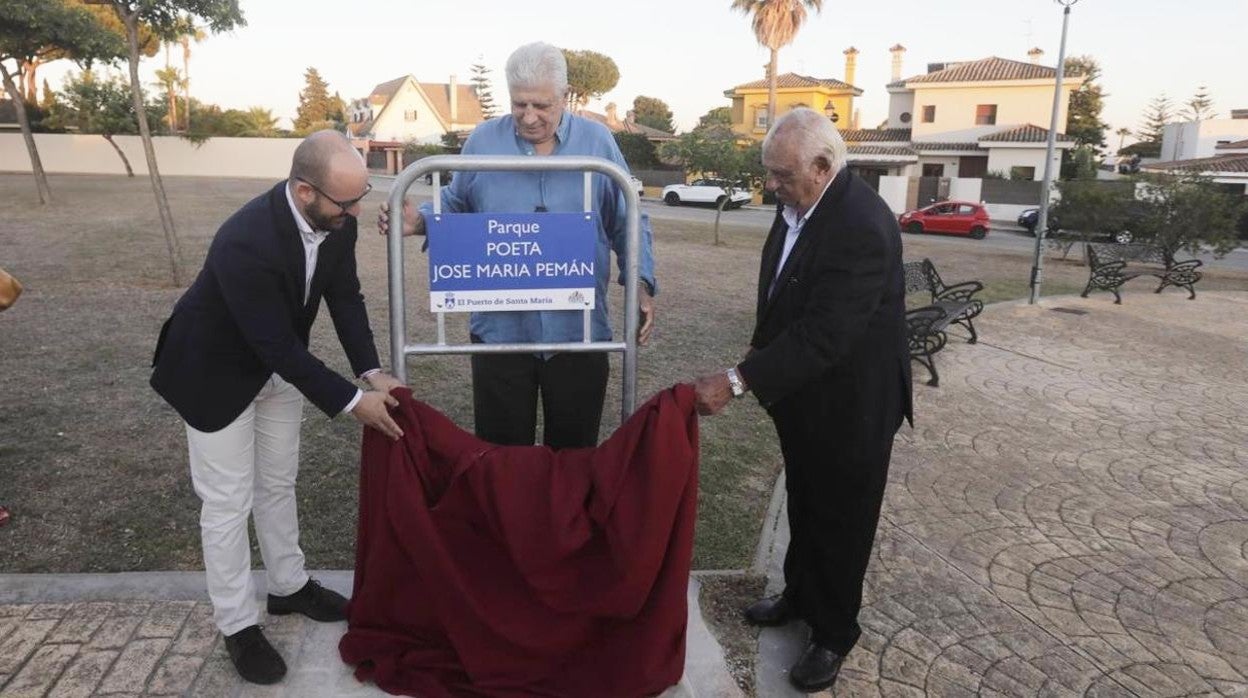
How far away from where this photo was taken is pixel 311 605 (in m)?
3.25

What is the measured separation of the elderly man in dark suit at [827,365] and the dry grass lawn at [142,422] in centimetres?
92

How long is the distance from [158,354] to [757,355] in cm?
202

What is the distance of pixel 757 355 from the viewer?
2795 mm

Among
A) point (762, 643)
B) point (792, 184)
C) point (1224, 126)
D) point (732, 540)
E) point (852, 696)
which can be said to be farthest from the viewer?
point (1224, 126)

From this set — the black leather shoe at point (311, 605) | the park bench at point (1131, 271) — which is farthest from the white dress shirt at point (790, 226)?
the park bench at point (1131, 271)

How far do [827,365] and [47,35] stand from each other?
22.7 meters

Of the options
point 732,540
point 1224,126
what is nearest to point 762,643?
point 732,540

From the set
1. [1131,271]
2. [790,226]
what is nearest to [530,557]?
[790,226]

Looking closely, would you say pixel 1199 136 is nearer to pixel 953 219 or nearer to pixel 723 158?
pixel 953 219

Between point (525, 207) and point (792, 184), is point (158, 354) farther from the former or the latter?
point (792, 184)

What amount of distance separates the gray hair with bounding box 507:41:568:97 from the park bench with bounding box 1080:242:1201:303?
12.7 meters

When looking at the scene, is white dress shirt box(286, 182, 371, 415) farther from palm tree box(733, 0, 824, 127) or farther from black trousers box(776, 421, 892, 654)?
palm tree box(733, 0, 824, 127)

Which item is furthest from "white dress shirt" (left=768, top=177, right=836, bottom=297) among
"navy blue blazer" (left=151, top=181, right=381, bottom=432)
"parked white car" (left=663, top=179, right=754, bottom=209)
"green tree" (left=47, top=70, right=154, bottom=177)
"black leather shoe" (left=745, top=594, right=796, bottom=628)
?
"green tree" (left=47, top=70, right=154, bottom=177)

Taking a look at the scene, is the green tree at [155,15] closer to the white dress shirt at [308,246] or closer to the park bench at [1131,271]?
the white dress shirt at [308,246]
